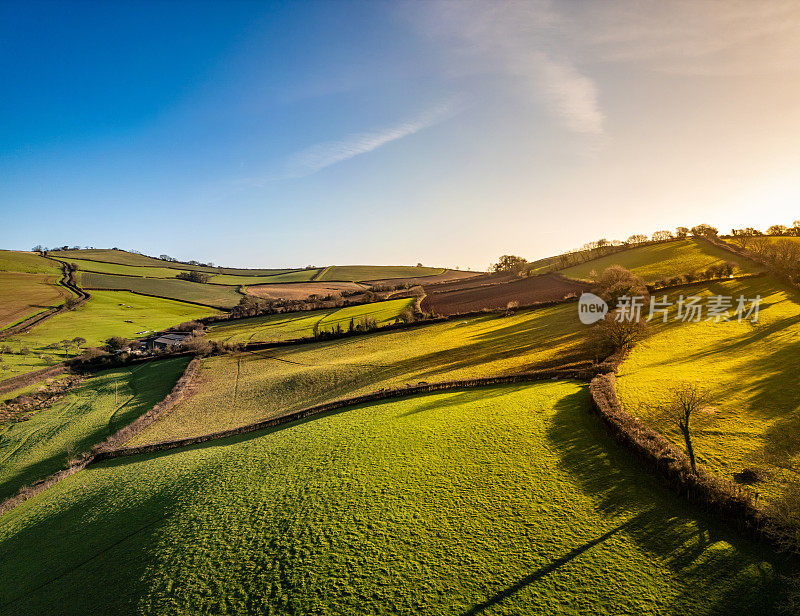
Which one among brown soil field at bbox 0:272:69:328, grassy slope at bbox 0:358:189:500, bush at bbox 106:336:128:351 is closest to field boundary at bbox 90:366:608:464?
grassy slope at bbox 0:358:189:500

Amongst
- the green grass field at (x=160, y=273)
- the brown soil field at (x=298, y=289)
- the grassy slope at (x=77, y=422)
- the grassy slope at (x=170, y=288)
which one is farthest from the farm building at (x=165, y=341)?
the green grass field at (x=160, y=273)

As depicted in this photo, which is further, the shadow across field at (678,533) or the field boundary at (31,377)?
the field boundary at (31,377)

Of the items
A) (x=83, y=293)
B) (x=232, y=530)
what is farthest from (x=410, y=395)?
(x=83, y=293)

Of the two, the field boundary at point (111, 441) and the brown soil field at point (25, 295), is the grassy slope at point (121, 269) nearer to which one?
the brown soil field at point (25, 295)

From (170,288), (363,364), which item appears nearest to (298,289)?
(170,288)
